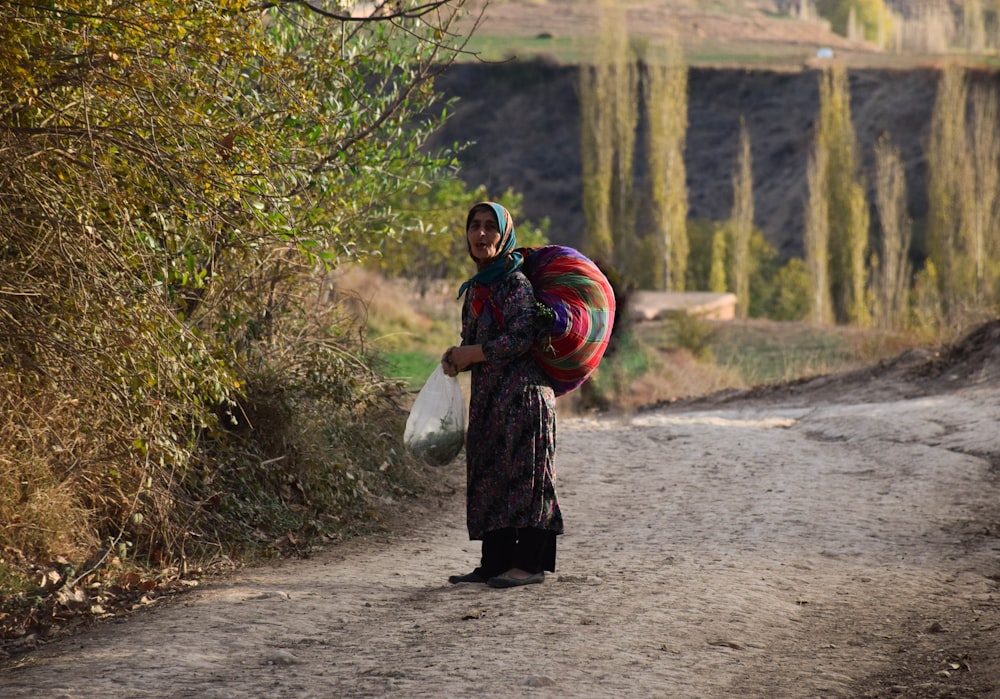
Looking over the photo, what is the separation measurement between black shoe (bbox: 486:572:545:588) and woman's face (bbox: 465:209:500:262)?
1603 millimetres

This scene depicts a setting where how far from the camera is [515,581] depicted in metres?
5.96

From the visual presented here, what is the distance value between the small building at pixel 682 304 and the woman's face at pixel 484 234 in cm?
3170

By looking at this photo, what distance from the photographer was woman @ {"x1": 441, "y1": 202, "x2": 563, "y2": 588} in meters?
5.89

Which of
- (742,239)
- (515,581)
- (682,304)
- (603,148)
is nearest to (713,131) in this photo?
(603,148)

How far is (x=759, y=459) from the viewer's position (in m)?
11.0

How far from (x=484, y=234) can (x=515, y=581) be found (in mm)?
1717

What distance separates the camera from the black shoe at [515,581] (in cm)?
596

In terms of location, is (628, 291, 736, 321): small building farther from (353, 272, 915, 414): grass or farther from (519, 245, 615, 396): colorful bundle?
(519, 245, 615, 396): colorful bundle

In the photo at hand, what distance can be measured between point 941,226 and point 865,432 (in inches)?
1220

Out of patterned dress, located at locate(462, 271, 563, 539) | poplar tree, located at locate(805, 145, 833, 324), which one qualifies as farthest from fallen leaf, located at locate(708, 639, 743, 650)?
poplar tree, located at locate(805, 145, 833, 324)

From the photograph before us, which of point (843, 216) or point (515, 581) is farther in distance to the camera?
→ point (843, 216)

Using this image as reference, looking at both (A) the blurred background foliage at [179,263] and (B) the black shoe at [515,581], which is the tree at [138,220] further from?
(B) the black shoe at [515,581]

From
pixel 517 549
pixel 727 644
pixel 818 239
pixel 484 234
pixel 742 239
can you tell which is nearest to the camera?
pixel 727 644

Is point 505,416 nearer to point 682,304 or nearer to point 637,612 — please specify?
point 637,612
